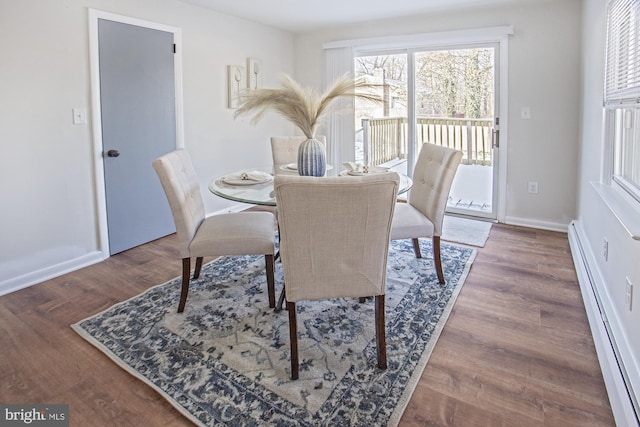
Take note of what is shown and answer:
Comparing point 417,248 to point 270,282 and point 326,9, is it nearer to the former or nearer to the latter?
point 270,282

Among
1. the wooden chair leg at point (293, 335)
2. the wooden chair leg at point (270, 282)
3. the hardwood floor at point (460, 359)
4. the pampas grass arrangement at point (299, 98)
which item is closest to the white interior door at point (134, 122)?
the hardwood floor at point (460, 359)

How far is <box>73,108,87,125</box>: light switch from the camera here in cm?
307

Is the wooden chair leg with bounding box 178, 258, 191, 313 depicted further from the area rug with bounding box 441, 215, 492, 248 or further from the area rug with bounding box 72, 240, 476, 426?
the area rug with bounding box 441, 215, 492, 248

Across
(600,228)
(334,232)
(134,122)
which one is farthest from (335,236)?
(134,122)

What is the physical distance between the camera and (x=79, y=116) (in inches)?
122

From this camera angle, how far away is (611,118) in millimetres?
2617

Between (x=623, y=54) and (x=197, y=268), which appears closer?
(x=623, y=54)

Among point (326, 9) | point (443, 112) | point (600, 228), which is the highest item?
point (326, 9)

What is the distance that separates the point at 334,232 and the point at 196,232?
1.12m

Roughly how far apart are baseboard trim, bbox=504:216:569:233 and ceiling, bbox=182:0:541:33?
2064mm

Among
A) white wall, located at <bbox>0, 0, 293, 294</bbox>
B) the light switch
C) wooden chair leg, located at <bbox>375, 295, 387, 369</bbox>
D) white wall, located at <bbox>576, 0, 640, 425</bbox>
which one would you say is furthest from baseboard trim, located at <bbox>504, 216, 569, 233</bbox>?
the light switch

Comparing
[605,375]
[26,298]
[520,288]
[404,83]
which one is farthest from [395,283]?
[404,83]

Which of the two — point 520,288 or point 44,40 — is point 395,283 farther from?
point 44,40

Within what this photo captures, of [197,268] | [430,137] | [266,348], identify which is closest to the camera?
[266,348]
